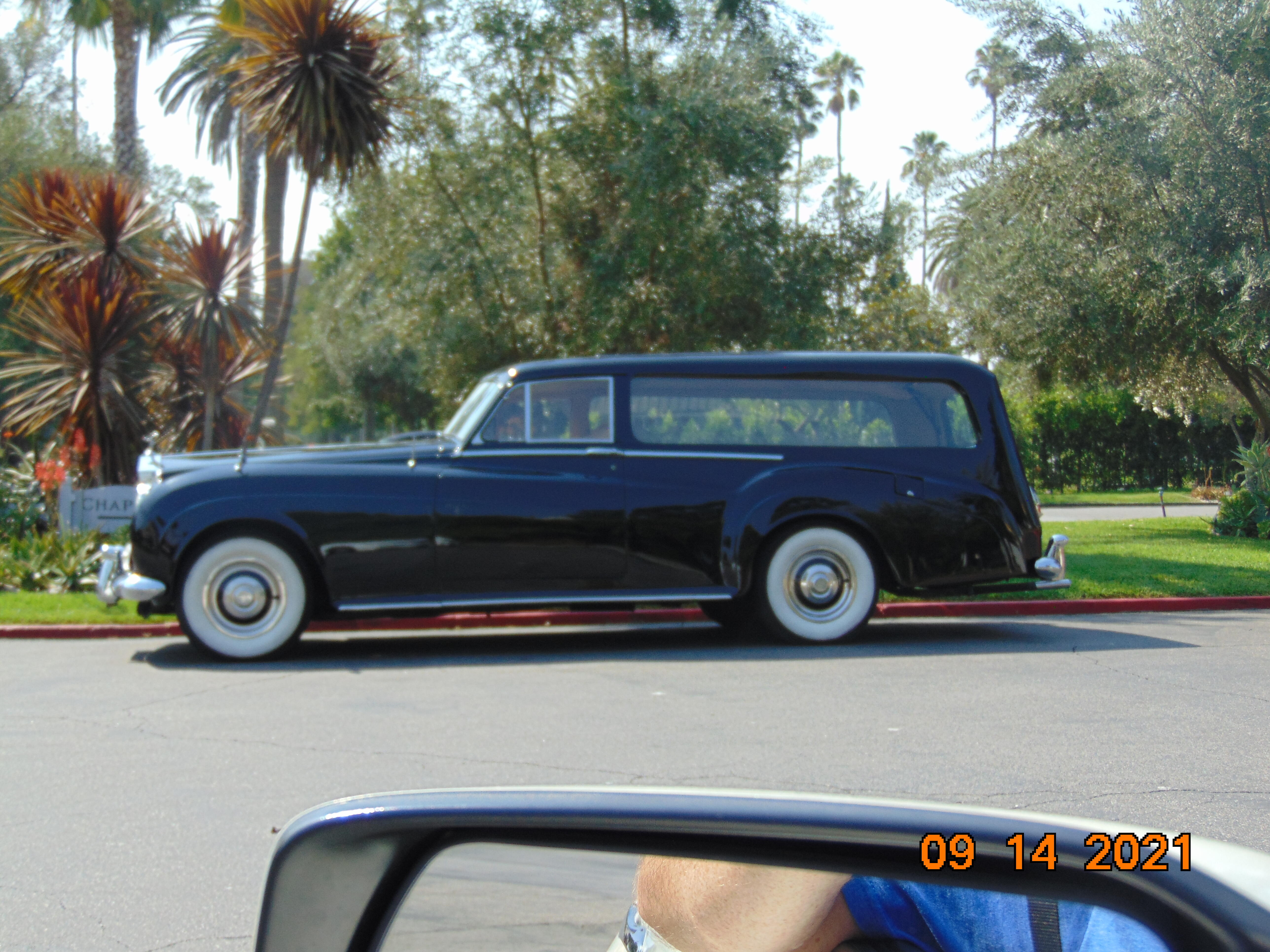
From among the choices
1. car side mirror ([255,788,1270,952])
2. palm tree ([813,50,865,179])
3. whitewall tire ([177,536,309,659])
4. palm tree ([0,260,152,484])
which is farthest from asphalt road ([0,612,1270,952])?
palm tree ([813,50,865,179])

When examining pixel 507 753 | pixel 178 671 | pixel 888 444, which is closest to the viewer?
pixel 507 753

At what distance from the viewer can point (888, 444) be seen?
28.9 feet

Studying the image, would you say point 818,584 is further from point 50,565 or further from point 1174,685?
point 50,565

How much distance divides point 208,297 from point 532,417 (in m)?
7.82

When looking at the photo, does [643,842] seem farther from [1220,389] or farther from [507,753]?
[1220,389]

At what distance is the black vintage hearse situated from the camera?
811 cm

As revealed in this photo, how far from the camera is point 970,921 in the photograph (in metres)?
1.06

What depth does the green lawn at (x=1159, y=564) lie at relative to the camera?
1080cm

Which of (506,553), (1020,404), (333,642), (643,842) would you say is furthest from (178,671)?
(1020,404)

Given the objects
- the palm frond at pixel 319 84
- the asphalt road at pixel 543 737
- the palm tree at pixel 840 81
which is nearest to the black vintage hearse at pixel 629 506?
the asphalt road at pixel 543 737

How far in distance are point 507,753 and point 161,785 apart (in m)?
1.44

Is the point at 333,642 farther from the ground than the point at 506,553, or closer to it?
closer to it

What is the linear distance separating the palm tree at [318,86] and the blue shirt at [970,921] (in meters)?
13.3

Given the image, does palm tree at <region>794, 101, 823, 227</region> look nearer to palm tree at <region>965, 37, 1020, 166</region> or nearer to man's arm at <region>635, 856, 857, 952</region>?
palm tree at <region>965, 37, 1020, 166</region>
